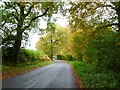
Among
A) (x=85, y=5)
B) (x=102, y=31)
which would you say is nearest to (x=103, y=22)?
(x=102, y=31)

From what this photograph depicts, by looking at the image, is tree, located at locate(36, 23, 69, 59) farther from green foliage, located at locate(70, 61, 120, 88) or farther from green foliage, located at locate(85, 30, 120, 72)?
green foliage, located at locate(70, 61, 120, 88)

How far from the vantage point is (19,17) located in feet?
79.7

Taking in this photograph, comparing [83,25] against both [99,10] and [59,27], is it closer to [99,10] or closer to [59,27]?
[99,10]

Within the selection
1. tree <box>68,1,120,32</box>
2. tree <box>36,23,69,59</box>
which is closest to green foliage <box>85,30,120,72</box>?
tree <box>68,1,120,32</box>

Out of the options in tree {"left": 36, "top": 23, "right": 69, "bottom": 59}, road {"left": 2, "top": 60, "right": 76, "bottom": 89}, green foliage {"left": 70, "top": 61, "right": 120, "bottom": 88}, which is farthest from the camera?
tree {"left": 36, "top": 23, "right": 69, "bottom": 59}

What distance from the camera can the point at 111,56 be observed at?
66.8 ft

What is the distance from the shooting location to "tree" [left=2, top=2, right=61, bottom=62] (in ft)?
75.0

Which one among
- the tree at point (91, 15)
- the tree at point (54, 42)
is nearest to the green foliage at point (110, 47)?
the tree at point (91, 15)

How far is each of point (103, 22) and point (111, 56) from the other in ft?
11.0

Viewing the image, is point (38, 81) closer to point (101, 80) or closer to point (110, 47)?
point (101, 80)

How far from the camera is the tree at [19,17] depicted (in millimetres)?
22859

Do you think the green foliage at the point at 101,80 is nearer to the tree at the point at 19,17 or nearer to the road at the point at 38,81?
the road at the point at 38,81

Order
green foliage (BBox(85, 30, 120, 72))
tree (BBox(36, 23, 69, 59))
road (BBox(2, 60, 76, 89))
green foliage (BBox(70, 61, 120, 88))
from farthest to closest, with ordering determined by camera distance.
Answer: tree (BBox(36, 23, 69, 59))
green foliage (BBox(85, 30, 120, 72))
road (BBox(2, 60, 76, 89))
green foliage (BBox(70, 61, 120, 88))

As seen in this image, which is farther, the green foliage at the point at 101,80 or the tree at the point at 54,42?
the tree at the point at 54,42
